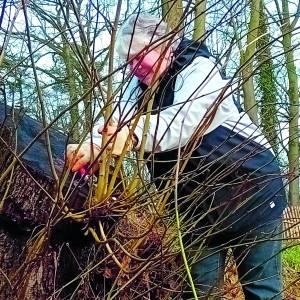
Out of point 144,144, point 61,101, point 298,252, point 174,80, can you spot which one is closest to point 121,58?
point 174,80

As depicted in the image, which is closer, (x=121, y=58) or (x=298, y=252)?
(x=121, y=58)

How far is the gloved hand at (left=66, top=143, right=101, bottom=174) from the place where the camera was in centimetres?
185

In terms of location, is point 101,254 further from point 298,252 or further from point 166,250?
point 298,252

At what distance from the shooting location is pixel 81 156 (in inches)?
73.5

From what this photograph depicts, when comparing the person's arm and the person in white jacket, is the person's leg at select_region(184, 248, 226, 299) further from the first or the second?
the person's arm

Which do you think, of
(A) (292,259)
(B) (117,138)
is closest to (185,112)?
(B) (117,138)

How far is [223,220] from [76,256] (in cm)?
69

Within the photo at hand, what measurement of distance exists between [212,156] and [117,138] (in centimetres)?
42

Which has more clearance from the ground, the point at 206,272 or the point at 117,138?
the point at 117,138

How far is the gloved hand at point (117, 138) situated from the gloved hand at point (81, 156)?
5 cm

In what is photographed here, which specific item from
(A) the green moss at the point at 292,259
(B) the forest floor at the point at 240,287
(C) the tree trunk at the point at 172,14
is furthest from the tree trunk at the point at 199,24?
(A) the green moss at the point at 292,259

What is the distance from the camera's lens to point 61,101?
6.99 m

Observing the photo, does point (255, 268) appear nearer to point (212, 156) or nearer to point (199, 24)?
point (212, 156)

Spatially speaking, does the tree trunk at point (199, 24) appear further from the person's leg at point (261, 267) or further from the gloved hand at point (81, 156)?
the person's leg at point (261, 267)
